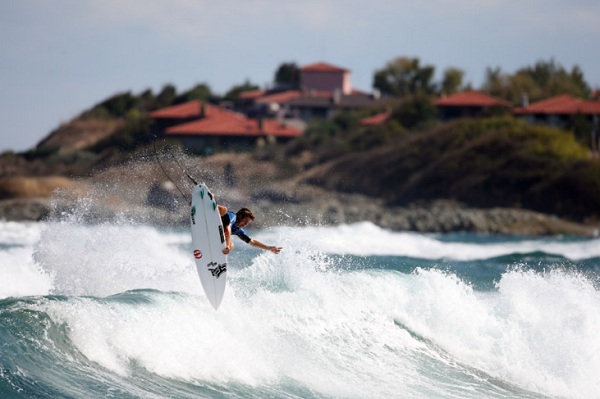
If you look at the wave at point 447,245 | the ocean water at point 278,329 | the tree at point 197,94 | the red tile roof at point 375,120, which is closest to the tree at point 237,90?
the tree at point 197,94

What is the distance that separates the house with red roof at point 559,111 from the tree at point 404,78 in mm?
28115

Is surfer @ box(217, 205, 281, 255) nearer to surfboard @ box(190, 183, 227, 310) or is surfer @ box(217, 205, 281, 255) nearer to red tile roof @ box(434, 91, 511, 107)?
surfboard @ box(190, 183, 227, 310)

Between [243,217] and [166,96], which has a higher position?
[166,96]

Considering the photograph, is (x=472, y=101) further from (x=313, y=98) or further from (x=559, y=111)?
(x=313, y=98)

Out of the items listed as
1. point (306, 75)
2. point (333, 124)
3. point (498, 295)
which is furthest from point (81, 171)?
point (498, 295)

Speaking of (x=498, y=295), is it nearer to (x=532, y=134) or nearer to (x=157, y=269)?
(x=157, y=269)

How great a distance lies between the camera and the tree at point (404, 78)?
4038 inches

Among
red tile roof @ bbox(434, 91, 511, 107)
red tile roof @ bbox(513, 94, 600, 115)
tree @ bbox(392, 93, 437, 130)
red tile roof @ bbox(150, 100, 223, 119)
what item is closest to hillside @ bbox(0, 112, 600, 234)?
tree @ bbox(392, 93, 437, 130)

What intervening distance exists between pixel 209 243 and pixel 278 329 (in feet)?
5.54

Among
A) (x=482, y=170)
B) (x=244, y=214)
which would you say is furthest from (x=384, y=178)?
(x=244, y=214)

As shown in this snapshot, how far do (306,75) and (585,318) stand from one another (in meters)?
85.2

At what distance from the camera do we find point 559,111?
69812mm

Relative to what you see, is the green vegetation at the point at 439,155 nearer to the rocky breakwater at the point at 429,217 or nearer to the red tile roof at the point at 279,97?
the rocky breakwater at the point at 429,217

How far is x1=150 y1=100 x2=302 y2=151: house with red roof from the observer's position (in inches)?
2894
